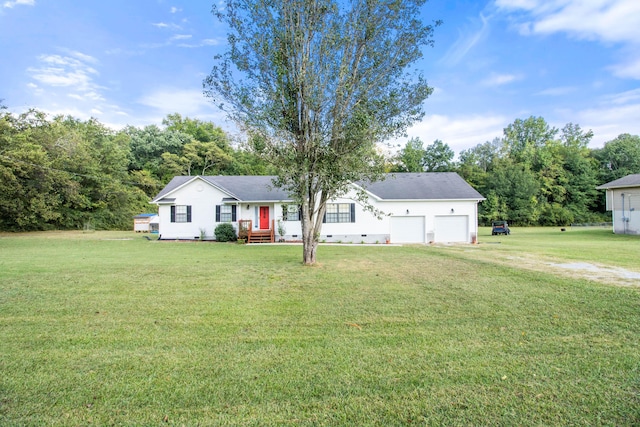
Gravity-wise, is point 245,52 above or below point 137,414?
above

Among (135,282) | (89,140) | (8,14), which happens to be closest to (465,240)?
(135,282)

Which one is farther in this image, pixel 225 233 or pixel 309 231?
pixel 225 233

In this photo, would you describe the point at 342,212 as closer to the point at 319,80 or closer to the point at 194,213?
the point at 194,213

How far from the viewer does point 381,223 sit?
19.9m

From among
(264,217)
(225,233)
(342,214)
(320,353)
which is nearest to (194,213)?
(225,233)

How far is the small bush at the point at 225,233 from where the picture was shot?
19594 mm

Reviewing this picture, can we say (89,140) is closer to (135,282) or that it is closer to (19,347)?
(135,282)

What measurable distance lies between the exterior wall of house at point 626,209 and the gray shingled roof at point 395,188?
1277 cm

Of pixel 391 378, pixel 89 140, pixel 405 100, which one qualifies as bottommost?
pixel 391 378

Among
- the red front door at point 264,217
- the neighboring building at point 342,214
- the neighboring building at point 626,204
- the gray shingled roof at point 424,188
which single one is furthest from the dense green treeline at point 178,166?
the neighboring building at point 626,204

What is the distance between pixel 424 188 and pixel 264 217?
405 inches

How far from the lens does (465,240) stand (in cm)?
1992

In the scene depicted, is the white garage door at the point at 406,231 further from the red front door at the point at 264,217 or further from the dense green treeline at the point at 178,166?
the red front door at the point at 264,217

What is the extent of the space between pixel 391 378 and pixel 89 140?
129ft
